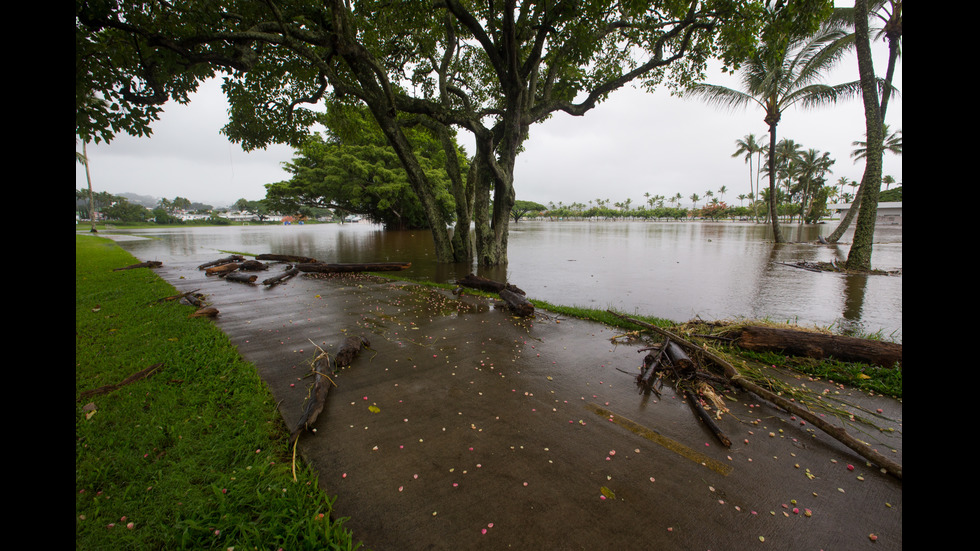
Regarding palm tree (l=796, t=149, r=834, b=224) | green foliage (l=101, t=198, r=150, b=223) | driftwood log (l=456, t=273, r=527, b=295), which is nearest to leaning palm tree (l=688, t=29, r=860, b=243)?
driftwood log (l=456, t=273, r=527, b=295)

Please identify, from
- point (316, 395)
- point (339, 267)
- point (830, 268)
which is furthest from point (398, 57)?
point (830, 268)

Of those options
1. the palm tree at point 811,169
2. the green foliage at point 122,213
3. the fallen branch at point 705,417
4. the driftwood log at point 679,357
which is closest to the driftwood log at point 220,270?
the driftwood log at point 679,357

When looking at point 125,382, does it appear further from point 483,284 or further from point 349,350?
point 483,284

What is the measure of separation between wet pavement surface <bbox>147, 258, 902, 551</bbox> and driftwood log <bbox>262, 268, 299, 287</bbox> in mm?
4881

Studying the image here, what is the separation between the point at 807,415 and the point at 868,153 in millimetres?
13697

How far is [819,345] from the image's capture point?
14.8ft

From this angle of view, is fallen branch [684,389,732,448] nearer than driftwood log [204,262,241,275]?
Yes

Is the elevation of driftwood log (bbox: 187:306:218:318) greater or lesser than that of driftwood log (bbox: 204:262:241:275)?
lesser

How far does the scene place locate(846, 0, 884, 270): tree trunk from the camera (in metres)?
11.2

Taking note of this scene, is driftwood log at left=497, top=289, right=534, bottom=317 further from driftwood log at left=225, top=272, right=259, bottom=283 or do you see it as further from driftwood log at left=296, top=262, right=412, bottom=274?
driftwood log at left=225, top=272, right=259, bottom=283

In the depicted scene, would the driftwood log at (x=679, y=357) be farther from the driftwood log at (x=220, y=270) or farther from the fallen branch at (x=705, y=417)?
the driftwood log at (x=220, y=270)

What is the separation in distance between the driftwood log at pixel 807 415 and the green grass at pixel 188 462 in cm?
352

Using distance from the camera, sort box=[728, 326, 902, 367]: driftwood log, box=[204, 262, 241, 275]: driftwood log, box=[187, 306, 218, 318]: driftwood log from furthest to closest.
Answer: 1. box=[204, 262, 241, 275]: driftwood log
2. box=[187, 306, 218, 318]: driftwood log
3. box=[728, 326, 902, 367]: driftwood log

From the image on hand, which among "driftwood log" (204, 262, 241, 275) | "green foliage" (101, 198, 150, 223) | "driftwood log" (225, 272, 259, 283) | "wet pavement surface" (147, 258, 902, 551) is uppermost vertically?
"green foliage" (101, 198, 150, 223)
